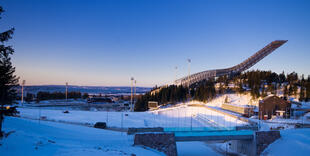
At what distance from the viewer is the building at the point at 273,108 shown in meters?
32.6

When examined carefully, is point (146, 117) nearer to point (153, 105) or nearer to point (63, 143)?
point (153, 105)

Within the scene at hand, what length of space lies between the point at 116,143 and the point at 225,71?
2607 inches

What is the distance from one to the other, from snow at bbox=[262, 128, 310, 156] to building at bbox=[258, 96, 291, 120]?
421 inches

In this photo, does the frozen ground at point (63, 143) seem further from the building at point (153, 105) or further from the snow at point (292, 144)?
the building at point (153, 105)

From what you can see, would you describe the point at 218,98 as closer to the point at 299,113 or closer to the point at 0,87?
the point at 299,113

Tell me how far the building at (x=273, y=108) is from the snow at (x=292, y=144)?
10681mm

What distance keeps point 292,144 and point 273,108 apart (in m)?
15.1

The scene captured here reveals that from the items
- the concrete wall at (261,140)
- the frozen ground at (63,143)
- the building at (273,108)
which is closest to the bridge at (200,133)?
the concrete wall at (261,140)

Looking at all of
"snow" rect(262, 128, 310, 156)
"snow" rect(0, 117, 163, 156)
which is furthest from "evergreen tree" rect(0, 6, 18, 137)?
"snow" rect(262, 128, 310, 156)

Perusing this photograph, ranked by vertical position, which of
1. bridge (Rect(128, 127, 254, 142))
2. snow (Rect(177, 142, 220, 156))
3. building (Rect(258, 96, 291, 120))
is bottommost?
snow (Rect(177, 142, 220, 156))

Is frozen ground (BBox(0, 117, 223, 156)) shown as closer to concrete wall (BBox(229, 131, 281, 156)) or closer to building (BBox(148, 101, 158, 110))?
concrete wall (BBox(229, 131, 281, 156))

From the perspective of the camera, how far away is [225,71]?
76.6 m

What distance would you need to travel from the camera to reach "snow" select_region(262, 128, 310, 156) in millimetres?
18312

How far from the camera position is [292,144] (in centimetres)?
1953
